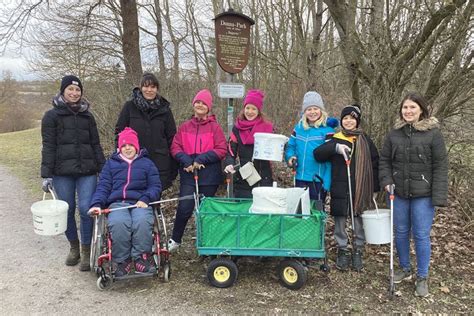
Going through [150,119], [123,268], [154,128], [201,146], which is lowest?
[123,268]

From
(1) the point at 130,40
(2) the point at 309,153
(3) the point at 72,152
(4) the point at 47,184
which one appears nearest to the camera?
(4) the point at 47,184

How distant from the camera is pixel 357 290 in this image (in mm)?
4195

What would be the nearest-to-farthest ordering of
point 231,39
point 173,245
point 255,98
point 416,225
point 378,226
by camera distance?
1. point 416,225
2. point 378,226
3. point 255,98
4. point 173,245
5. point 231,39

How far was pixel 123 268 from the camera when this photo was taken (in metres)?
4.16

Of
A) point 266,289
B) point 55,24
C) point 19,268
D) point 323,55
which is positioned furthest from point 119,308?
point 55,24

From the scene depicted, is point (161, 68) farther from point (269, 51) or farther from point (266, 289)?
point (266, 289)


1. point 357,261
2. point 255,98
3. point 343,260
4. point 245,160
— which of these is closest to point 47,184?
point 245,160

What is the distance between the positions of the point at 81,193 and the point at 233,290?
202 centimetres

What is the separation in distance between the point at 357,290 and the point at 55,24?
12.0 m

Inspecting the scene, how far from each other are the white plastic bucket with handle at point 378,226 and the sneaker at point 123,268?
246 centimetres

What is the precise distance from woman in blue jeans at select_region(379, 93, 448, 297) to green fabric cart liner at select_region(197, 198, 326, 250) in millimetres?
804

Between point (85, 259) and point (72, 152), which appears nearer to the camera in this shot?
point (72, 152)

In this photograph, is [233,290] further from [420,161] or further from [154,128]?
[420,161]

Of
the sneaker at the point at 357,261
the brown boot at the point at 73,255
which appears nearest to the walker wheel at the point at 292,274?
the sneaker at the point at 357,261
